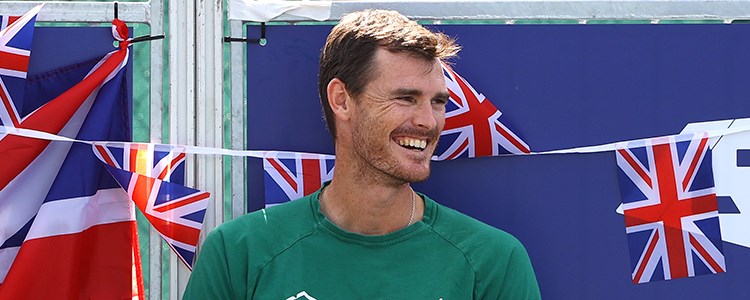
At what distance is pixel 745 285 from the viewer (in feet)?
9.70

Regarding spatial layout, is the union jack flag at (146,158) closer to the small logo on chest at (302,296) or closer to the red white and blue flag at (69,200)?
the red white and blue flag at (69,200)

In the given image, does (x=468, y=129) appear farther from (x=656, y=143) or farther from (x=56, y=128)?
(x=56, y=128)

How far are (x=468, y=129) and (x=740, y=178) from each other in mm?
811

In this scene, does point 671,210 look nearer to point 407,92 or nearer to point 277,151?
point 407,92

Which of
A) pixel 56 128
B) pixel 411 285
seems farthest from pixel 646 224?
pixel 56 128

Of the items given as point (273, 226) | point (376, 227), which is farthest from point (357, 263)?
point (273, 226)

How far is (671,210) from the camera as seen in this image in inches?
116

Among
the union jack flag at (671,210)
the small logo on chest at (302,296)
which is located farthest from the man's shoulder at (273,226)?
the union jack flag at (671,210)

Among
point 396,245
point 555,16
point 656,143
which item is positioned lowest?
point 396,245

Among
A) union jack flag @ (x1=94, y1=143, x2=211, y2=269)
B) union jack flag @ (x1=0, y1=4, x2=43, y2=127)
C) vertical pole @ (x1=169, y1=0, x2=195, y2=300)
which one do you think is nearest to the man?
union jack flag @ (x1=94, y1=143, x2=211, y2=269)

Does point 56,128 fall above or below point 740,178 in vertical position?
above

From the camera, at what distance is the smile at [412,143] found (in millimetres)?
2535

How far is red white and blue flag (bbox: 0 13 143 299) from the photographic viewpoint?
278 cm

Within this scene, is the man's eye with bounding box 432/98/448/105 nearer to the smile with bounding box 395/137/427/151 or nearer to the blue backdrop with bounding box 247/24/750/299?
the smile with bounding box 395/137/427/151
